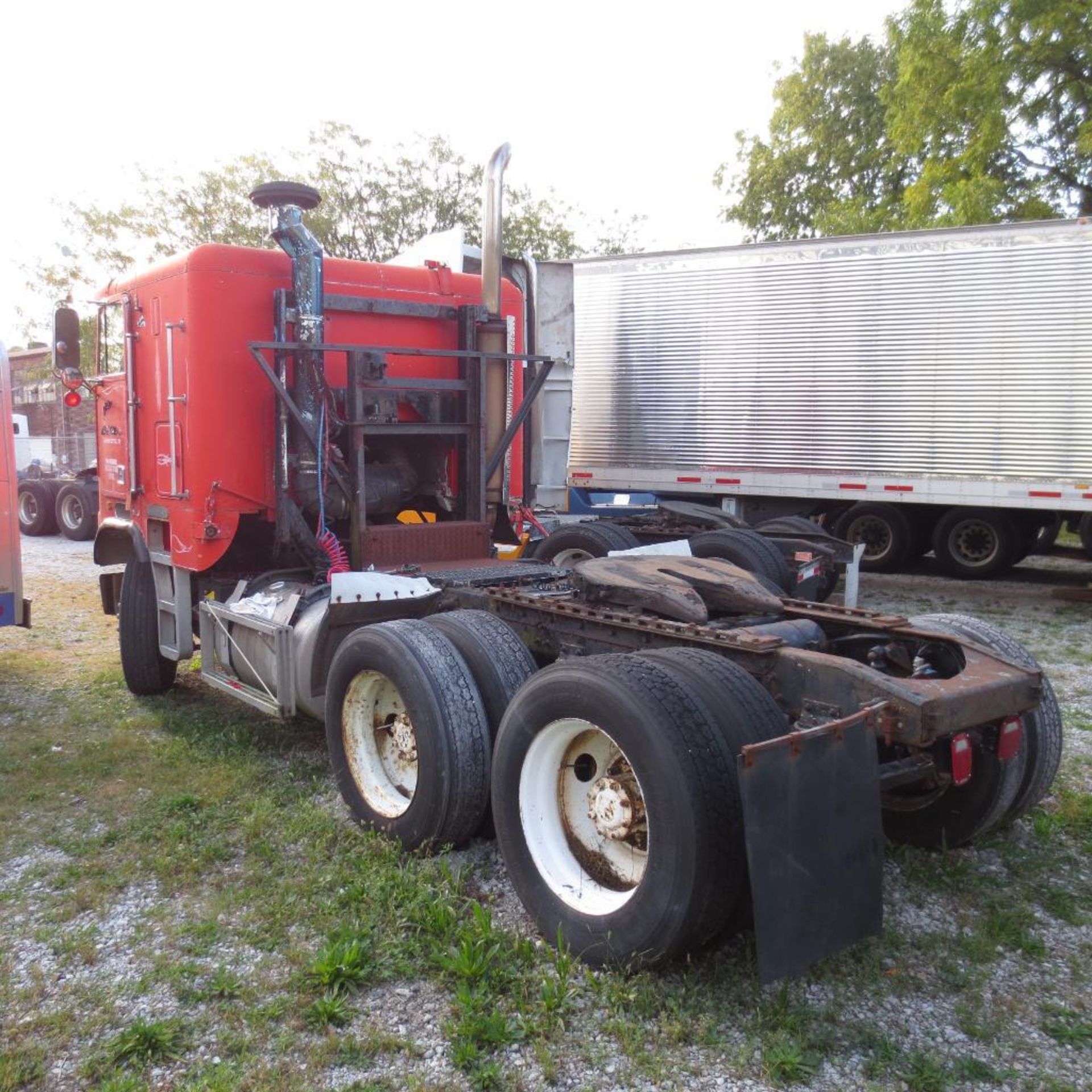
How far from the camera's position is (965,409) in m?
11.2

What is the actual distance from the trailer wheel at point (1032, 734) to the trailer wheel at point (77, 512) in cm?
1674

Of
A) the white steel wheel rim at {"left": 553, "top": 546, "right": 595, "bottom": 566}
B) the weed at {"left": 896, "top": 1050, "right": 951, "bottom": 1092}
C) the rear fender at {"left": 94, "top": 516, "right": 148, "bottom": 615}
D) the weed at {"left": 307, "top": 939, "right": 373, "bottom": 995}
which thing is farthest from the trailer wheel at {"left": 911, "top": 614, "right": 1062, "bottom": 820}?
the rear fender at {"left": 94, "top": 516, "right": 148, "bottom": 615}

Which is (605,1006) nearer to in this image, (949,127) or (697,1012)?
(697,1012)

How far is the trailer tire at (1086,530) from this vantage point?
39.5 ft

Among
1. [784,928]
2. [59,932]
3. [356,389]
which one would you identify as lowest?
[59,932]

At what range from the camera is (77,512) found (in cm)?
1817

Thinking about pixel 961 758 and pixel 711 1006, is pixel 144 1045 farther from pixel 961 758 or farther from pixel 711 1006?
pixel 961 758

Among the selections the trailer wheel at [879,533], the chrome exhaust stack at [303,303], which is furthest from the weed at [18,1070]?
the trailer wheel at [879,533]

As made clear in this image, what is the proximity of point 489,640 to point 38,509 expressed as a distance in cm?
1729

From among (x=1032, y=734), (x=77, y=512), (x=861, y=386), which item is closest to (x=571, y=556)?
(x=1032, y=734)

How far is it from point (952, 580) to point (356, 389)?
9296 mm

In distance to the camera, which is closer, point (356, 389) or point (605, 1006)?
point (605, 1006)

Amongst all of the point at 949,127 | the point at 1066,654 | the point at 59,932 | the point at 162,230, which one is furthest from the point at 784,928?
the point at 162,230

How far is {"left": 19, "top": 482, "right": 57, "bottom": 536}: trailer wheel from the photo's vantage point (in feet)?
61.9
